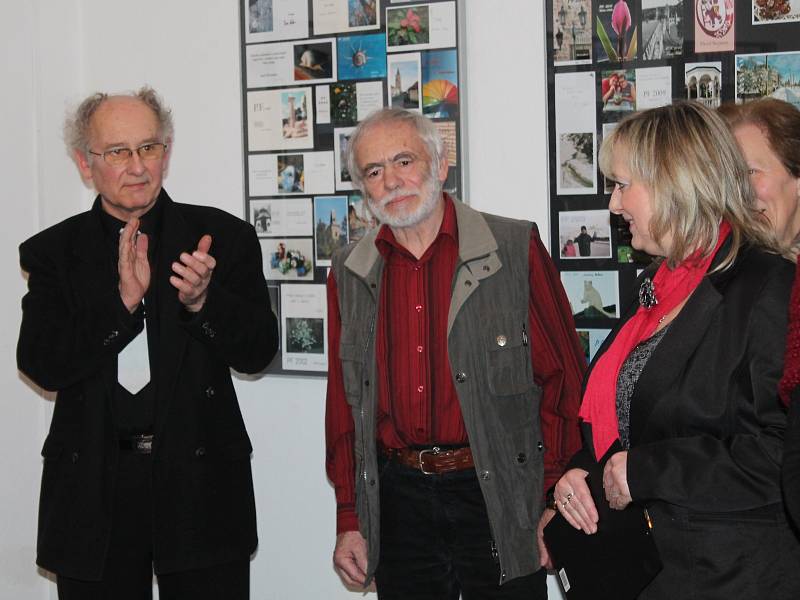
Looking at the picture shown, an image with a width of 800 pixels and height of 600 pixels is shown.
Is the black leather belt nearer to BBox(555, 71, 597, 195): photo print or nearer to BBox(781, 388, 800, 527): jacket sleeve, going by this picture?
BBox(555, 71, 597, 195): photo print

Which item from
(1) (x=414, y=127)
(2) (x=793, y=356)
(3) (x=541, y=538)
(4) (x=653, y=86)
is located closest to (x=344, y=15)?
(1) (x=414, y=127)

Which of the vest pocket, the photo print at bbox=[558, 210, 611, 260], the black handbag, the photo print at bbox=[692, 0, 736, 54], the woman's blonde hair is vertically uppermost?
the photo print at bbox=[692, 0, 736, 54]

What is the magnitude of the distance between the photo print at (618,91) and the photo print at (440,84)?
46cm

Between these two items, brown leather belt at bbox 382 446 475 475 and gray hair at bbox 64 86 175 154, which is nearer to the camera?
brown leather belt at bbox 382 446 475 475

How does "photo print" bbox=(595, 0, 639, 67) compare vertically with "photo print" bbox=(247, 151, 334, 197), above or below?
above

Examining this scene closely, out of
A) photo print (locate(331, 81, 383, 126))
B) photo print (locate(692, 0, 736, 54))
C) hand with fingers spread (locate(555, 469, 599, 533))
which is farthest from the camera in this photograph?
photo print (locate(331, 81, 383, 126))

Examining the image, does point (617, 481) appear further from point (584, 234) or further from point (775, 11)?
point (775, 11)

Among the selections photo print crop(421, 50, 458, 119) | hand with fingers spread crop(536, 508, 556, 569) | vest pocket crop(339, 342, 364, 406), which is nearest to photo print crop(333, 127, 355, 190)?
photo print crop(421, 50, 458, 119)

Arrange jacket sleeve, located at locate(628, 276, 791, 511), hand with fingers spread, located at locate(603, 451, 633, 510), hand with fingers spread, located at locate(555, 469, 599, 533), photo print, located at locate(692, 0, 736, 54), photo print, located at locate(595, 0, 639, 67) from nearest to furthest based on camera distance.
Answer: jacket sleeve, located at locate(628, 276, 791, 511) < hand with fingers spread, located at locate(603, 451, 633, 510) < hand with fingers spread, located at locate(555, 469, 599, 533) < photo print, located at locate(692, 0, 736, 54) < photo print, located at locate(595, 0, 639, 67)

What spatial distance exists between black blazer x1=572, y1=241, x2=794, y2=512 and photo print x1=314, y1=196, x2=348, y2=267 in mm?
1594

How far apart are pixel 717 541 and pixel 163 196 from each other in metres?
1.71

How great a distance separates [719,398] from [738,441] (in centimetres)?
8

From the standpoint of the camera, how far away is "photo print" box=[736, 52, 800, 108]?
2.56m

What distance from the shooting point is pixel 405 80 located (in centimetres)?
301
